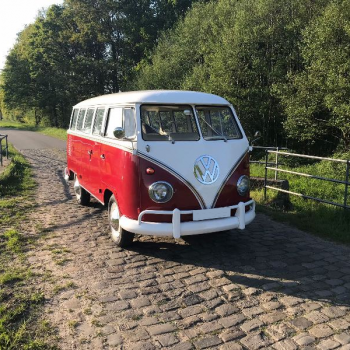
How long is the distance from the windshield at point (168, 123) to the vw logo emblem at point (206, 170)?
0.40 metres

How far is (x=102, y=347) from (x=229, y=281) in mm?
1872

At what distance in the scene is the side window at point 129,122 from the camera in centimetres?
528

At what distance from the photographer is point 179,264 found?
5.11 m

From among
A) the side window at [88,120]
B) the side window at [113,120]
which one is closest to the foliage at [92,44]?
the side window at [88,120]

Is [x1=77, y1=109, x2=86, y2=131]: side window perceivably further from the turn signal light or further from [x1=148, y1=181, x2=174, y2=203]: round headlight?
[x1=148, y1=181, x2=174, y2=203]: round headlight

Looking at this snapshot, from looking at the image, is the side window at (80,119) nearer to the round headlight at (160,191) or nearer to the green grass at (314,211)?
the round headlight at (160,191)

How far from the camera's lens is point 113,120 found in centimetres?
599

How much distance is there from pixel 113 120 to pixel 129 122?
683mm

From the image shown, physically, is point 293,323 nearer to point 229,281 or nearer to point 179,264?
point 229,281

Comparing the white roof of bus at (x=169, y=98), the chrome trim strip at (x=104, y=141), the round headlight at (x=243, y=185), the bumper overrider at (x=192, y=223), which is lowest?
the bumper overrider at (x=192, y=223)

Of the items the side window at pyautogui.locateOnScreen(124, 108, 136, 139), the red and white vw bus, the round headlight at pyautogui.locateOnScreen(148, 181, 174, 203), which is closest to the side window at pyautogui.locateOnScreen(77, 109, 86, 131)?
the red and white vw bus

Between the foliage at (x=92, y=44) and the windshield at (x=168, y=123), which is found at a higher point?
the foliage at (x=92, y=44)

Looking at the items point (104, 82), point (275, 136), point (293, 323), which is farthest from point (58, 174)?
point (104, 82)

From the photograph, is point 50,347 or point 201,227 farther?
point 201,227
